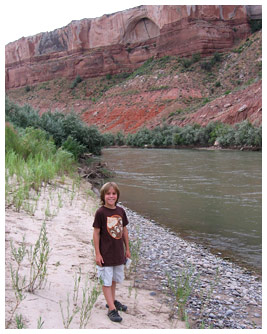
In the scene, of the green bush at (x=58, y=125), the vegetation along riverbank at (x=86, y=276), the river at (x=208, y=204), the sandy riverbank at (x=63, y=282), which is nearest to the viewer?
the sandy riverbank at (x=63, y=282)

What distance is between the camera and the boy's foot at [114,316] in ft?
9.52

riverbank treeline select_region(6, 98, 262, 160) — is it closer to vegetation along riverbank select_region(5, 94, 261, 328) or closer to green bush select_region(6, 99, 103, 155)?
green bush select_region(6, 99, 103, 155)

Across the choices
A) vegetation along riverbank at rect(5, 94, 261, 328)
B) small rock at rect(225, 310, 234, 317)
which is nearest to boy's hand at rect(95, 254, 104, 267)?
vegetation along riverbank at rect(5, 94, 261, 328)

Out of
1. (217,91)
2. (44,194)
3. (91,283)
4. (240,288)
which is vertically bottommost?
(240,288)

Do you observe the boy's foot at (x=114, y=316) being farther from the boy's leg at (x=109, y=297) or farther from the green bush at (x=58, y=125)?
the green bush at (x=58, y=125)

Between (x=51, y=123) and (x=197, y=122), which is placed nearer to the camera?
(x=51, y=123)

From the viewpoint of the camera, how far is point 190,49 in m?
68.6

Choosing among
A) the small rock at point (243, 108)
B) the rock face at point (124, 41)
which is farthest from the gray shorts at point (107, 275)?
the rock face at point (124, 41)

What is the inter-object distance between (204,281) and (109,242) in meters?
2.05

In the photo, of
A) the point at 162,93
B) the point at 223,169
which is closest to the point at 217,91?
the point at 162,93

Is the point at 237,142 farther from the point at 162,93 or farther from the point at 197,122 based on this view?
the point at 162,93

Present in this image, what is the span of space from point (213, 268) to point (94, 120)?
2440 inches

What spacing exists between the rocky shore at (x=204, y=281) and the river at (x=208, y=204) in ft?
2.19

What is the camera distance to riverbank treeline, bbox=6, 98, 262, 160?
54.1 ft
